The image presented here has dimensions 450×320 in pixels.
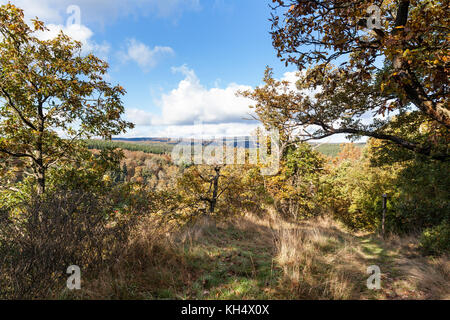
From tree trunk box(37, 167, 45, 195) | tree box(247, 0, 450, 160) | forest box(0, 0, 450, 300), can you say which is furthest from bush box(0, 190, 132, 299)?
tree box(247, 0, 450, 160)

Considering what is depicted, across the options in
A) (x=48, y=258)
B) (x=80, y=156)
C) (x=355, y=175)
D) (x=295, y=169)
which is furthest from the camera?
(x=355, y=175)

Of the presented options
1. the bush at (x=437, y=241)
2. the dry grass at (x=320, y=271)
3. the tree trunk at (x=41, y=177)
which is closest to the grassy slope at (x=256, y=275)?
the dry grass at (x=320, y=271)

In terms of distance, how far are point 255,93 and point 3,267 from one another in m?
11.3

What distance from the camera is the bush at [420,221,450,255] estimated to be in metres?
5.63

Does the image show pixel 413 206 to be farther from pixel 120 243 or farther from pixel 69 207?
pixel 69 207

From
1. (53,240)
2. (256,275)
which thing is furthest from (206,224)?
(53,240)

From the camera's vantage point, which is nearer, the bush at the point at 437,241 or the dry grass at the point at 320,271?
the dry grass at the point at 320,271

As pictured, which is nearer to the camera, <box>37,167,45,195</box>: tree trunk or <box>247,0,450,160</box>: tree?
<box>247,0,450,160</box>: tree

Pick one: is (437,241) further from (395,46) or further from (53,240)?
(53,240)

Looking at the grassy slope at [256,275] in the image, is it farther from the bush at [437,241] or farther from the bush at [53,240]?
the bush at [437,241]

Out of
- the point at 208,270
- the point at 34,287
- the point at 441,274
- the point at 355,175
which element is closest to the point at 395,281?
the point at 441,274

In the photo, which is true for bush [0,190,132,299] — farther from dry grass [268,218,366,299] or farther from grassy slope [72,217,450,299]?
dry grass [268,218,366,299]

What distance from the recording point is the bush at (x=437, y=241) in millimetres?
5633

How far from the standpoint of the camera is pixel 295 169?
50.3 ft
